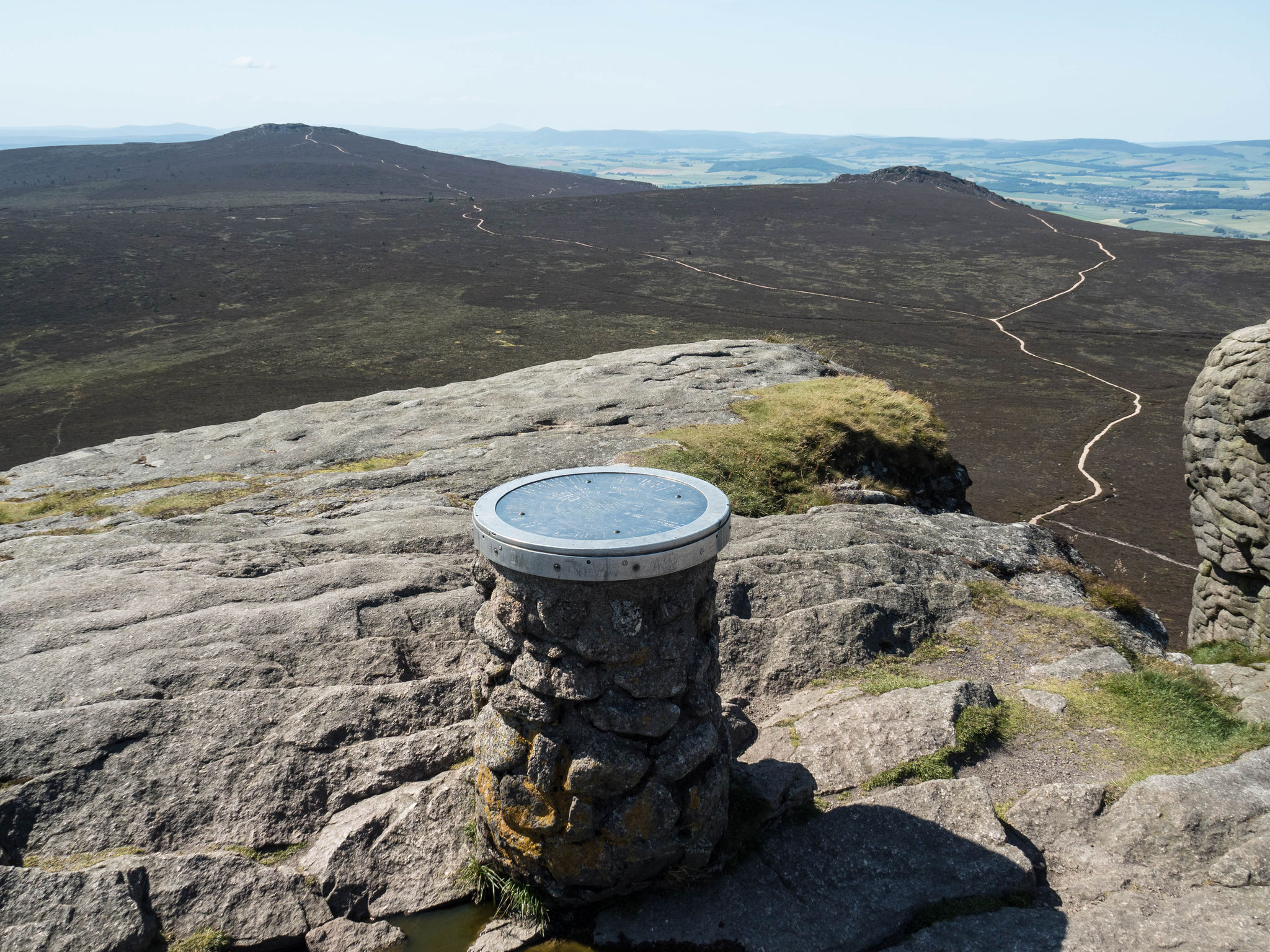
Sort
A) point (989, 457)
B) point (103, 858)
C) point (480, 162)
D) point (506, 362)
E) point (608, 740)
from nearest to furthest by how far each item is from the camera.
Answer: point (608, 740)
point (103, 858)
point (989, 457)
point (506, 362)
point (480, 162)

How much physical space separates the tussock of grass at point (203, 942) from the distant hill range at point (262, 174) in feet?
382

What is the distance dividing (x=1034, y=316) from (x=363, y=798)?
61.0m

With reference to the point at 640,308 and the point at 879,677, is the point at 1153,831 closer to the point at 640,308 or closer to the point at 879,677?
the point at 879,677

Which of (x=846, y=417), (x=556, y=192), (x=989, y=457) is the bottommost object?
(x=989, y=457)

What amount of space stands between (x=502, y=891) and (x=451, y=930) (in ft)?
1.63

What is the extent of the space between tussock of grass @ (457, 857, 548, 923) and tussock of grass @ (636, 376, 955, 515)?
29.0 ft

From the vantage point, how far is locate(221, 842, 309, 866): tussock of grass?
705 cm

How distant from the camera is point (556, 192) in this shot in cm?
14525

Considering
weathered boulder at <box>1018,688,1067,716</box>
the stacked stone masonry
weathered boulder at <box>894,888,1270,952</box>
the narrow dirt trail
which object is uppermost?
the stacked stone masonry

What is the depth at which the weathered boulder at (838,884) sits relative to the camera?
6.31 m

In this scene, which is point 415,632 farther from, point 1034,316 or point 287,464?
point 1034,316

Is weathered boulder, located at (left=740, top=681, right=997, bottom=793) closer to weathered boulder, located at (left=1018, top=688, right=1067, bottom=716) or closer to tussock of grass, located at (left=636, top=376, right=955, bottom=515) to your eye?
weathered boulder, located at (left=1018, top=688, right=1067, bottom=716)

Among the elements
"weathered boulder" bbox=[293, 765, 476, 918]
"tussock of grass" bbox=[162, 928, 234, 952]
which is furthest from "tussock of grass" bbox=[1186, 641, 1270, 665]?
"tussock of grass" bbox=[162, 928, 234, 952]

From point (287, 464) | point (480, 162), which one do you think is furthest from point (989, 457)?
point (480, 162)
